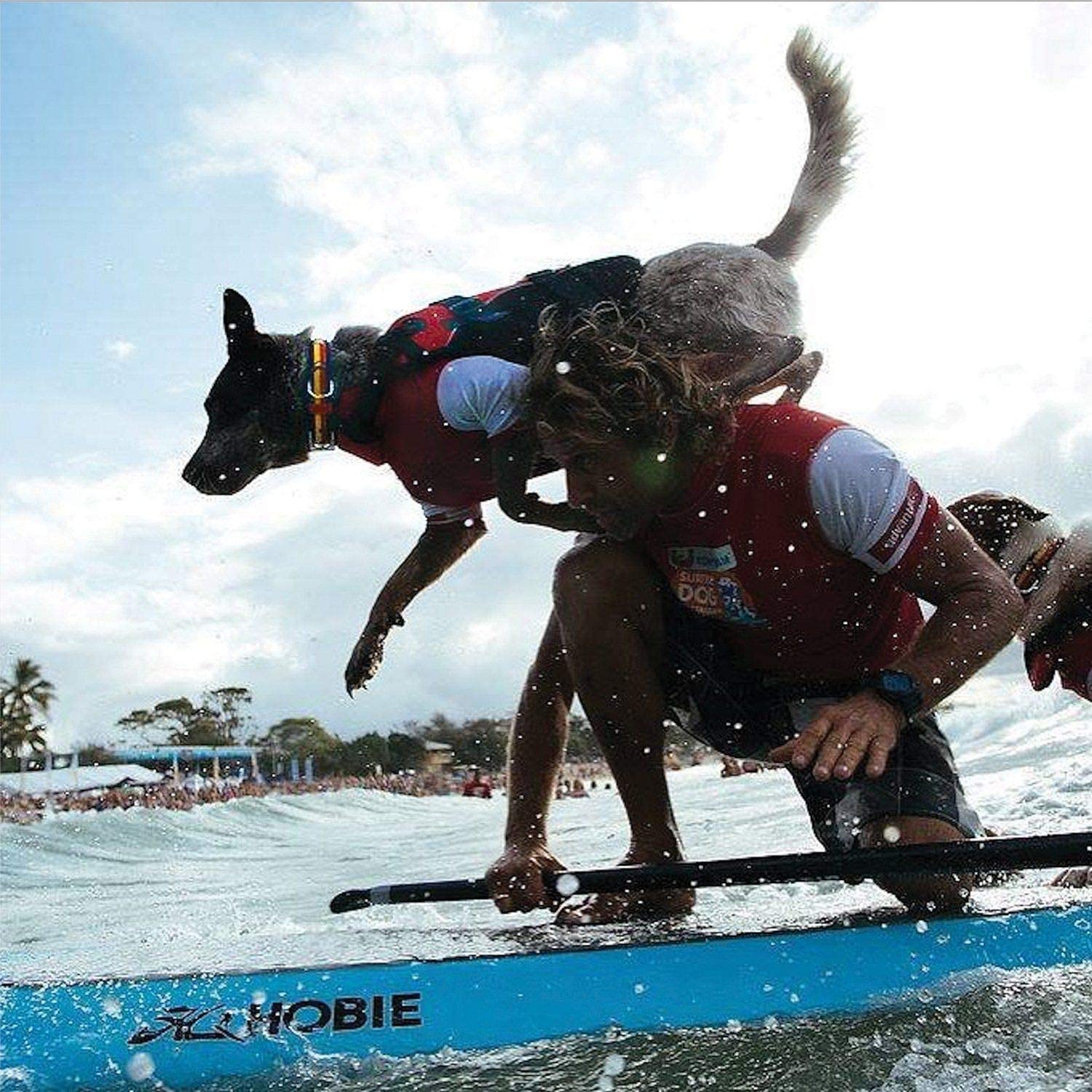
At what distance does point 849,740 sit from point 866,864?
11.8 inches

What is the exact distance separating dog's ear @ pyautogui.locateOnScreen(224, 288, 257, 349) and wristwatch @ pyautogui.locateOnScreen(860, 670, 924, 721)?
8.12 feet

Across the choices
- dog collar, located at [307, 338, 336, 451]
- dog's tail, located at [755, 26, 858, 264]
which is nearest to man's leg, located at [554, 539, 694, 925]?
dog collar, located at [307, 338, 336, 451]

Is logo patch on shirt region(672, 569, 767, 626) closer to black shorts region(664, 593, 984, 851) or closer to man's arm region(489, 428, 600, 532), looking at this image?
black shorts region(664, 593, 984, 851)

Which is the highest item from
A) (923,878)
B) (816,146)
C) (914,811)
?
(816,146)

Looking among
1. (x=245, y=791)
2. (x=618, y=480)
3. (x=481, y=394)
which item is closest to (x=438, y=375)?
(x=481, y=394)

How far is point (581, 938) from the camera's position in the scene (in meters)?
2.58

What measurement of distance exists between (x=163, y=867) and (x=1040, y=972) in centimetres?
796

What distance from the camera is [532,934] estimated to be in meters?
2.74

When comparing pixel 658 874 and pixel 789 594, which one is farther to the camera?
pixel 789 594

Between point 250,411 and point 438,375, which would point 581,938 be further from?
point 250,411

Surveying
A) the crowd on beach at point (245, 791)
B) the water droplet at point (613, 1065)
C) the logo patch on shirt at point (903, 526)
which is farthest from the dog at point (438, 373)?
the water droplet at point (613, 1065)

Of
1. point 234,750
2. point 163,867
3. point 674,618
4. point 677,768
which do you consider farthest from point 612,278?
point 234,750

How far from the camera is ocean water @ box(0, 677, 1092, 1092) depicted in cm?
193

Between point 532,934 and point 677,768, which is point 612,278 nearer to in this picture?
point 532,934
